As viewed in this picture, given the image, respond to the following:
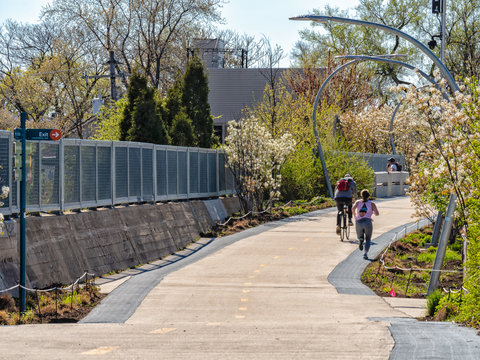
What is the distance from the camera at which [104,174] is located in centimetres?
2033

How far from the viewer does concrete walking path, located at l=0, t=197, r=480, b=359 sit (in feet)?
31.4

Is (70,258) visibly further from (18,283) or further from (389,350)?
(389,350)

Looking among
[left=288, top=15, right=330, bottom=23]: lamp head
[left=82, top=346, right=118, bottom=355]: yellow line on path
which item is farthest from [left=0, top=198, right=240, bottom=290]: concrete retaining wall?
[left=288, top=15, right=330, bottom=23]: lamp head

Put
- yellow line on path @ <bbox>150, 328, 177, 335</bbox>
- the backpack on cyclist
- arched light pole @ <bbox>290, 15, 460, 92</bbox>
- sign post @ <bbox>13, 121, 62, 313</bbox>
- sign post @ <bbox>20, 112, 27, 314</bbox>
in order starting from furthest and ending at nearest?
1. the backpack on cyclist
2. arched light pole @ <bbox>290, 15, 460, 92</bbox>
3. sign post @ <bbox>13, 121, 62, 313</bbox>
4. sign post @ <bbox>20, 112, 27, 314</bbox>
5. yellow line on path @ <bbox>150, 328, 177, 335</bbox>

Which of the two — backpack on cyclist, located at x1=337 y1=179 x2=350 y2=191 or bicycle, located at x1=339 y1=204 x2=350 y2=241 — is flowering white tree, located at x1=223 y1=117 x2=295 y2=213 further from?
bicycle, located at x1=339 y1=204 x2=350 y2=241

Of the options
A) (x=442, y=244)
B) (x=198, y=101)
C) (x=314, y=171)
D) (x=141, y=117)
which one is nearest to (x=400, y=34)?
(x=442, y=244)

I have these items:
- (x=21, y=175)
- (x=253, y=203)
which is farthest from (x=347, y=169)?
(x=21, y=175)

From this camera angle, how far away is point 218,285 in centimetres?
1648

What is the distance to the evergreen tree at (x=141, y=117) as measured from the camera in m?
27.0

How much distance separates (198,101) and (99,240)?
16024 mm

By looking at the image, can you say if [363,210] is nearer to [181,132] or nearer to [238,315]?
[238,315]

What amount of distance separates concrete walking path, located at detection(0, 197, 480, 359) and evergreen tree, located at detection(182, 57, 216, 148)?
10.8 metres

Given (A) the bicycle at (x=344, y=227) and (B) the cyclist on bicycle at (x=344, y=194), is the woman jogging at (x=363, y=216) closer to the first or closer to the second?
(A) the bicycle at (x=344, y=227)

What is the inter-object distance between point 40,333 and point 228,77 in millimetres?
49415
